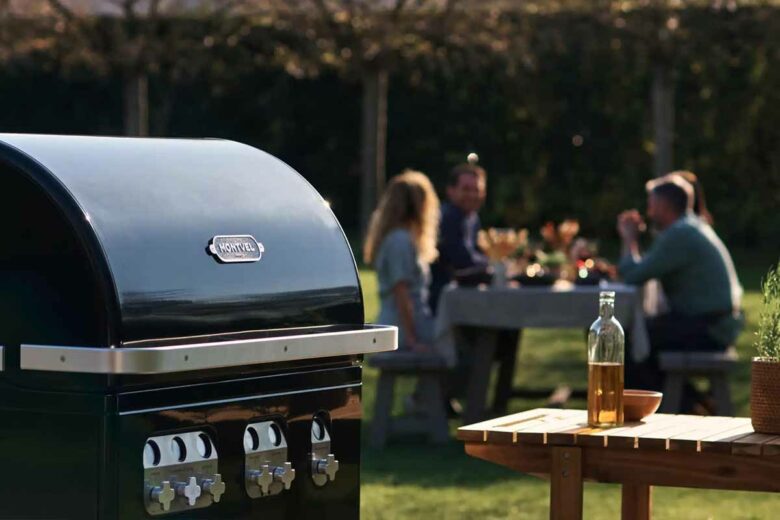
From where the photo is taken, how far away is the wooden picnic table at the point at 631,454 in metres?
3.79

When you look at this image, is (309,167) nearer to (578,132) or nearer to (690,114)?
(578,132)

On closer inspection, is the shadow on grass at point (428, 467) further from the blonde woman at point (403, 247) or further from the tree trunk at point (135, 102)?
the tree trunk at point (135, 102)

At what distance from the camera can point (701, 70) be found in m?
20.4

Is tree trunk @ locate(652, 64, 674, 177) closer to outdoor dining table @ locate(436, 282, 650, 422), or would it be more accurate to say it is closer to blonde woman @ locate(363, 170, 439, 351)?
outdoor dining table @ locate(436, 282, 650, 422)

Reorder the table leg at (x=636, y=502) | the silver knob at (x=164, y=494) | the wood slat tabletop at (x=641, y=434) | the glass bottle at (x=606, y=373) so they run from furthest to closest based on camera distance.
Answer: the table leg at (x=636, y=502) < the glass bottle at (x=606, y=373) < the wood slat tabletop at (x=641, y=434) < the silver knob at (x=164, y=494)

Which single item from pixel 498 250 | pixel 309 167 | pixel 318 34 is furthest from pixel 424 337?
pixel 309 167

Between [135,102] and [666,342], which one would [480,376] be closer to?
[666,342]

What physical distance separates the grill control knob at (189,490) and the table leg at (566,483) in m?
0.99

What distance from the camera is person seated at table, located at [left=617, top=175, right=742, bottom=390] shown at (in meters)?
8.60

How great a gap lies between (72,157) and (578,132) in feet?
60.0

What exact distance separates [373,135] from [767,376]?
53.9 feet

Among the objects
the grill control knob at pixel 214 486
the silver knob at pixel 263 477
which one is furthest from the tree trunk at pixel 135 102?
the grill control knob at pixel 214 486

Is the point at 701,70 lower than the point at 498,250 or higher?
higher

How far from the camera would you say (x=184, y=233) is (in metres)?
3.50
